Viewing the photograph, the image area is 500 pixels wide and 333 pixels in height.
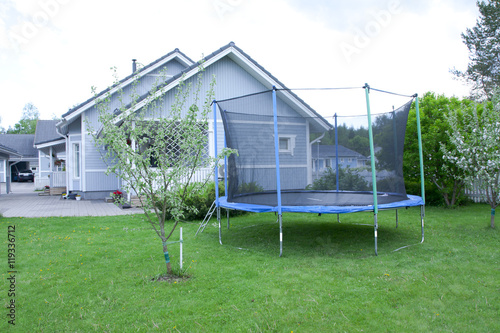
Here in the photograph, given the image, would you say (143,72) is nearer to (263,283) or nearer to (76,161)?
(76,161)

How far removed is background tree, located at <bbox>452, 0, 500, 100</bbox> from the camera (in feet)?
54.6

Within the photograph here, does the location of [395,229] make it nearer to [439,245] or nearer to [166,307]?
[439,245]

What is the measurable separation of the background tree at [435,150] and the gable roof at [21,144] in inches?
1246

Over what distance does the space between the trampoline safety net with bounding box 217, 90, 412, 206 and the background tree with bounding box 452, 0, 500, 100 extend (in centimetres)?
1344

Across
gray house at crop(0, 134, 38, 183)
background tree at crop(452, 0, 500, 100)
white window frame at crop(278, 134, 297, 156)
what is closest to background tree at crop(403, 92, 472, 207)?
white window frame at crop(278, 134, 297, 156)

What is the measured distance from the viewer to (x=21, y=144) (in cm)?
3256

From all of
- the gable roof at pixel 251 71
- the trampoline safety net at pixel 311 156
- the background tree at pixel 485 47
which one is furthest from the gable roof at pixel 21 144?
the background tree at pixel 485 47

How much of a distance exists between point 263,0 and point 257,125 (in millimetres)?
2206

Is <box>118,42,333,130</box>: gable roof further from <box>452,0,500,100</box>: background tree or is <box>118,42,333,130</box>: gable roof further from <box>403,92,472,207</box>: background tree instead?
<box>452,0,500,100</box>: background tree

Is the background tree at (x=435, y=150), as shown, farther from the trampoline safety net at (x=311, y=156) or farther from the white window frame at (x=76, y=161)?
the white window frame at (x=76, y=161)

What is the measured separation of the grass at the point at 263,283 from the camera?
8.77ft

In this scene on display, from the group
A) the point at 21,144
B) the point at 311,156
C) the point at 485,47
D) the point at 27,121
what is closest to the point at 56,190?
the point at 311,156

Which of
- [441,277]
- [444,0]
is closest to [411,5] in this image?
[444,0]

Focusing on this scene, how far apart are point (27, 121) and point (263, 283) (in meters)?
58.1
